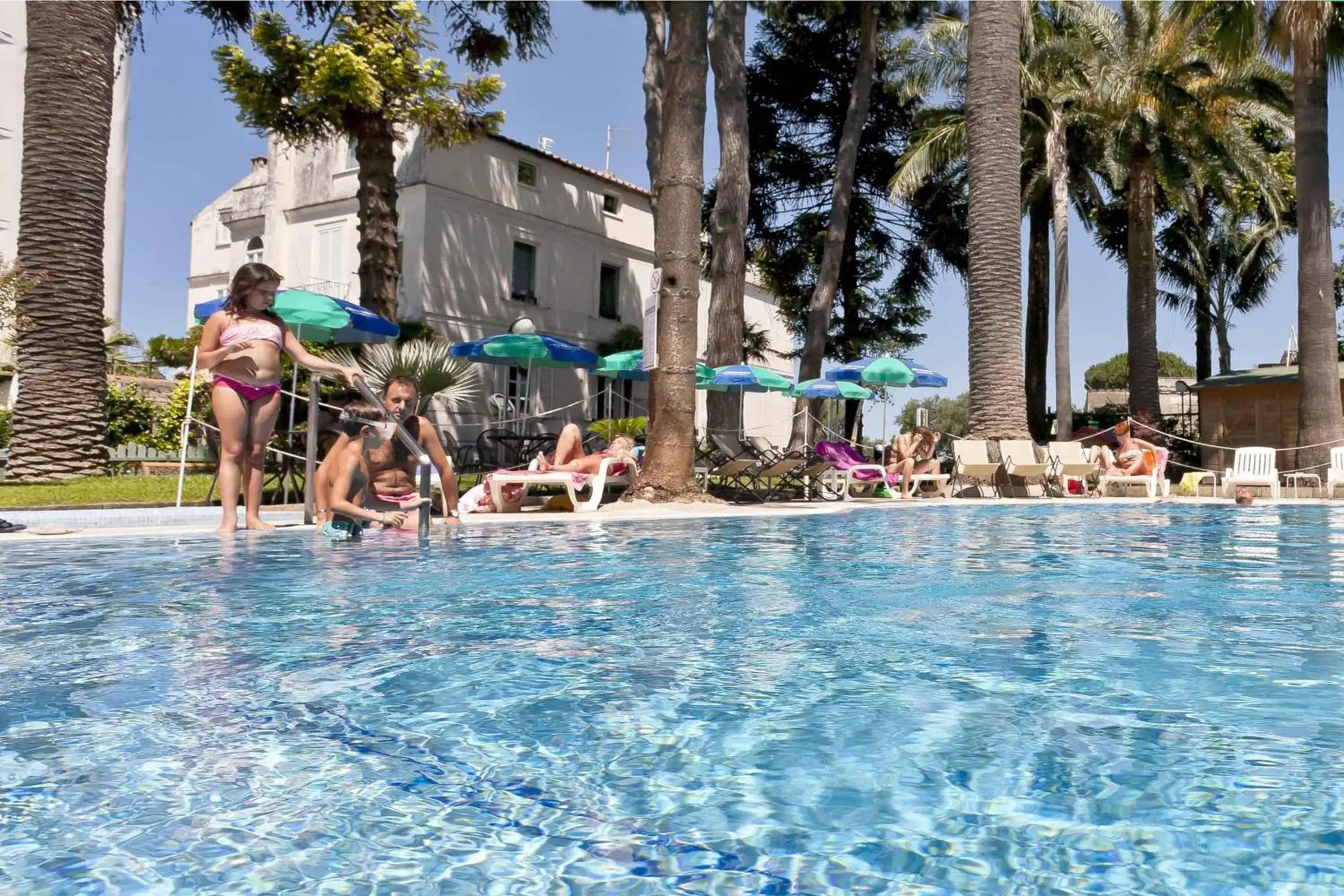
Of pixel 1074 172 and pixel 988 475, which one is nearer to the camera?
pixel 988 475

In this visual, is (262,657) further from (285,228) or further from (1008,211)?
(285,228)

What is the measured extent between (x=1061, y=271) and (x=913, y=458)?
8.70 m

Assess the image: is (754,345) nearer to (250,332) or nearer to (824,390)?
(824,390)

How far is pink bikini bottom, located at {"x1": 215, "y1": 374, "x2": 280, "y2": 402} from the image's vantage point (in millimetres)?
6371

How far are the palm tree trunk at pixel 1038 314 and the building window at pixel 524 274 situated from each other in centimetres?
1301

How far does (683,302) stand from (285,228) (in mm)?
18759

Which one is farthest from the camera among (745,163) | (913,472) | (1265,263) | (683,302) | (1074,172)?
(1265,263)

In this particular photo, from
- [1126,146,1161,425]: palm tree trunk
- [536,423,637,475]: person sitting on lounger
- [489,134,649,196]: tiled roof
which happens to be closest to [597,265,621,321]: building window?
[489,134,649,196]: tiled roof

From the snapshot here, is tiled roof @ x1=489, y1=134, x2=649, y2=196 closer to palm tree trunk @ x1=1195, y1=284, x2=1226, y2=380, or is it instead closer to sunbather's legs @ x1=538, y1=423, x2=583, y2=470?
sunbather's legs @ x1=538, y1=423, x2=583, y2=470

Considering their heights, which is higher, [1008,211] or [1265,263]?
[1265,263]

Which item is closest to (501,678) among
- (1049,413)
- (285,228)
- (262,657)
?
(262,657)

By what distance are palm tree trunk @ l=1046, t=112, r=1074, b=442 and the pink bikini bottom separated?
60.8 feet

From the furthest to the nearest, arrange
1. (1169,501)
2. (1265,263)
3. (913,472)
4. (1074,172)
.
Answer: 1. (1265,263)
2. (1074,172)
3. (913,472)
4. (1169,501)

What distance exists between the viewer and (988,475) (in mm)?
15008
